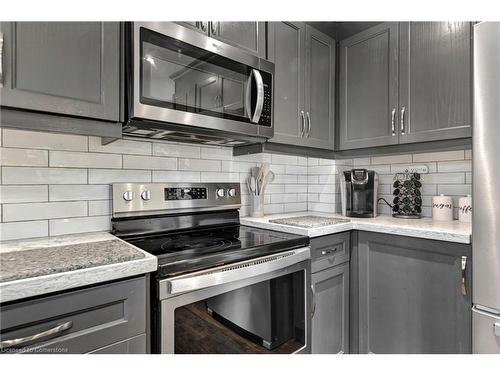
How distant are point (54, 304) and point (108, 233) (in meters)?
0.61

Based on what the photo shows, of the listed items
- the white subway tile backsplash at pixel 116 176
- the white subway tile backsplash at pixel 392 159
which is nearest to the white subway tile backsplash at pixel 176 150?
the white subway tile backsplash at pixel 116 176

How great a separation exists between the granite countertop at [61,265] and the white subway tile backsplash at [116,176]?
357 millimetres

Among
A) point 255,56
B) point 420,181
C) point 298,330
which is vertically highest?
point 255,56

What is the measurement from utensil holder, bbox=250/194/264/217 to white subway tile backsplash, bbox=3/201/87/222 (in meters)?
0.97

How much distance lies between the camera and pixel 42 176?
119cm

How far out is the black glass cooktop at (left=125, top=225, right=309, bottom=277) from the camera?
0.97 m

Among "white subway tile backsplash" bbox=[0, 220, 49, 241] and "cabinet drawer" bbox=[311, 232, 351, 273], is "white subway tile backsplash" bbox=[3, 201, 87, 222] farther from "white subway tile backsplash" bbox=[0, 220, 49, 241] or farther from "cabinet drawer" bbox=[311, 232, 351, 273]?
"cabinet drawer" bbox=[311, 232, 351, 273]

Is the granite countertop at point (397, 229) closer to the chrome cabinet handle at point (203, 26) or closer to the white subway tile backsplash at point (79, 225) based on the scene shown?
the white subway tile backsplash at point (79, 225)

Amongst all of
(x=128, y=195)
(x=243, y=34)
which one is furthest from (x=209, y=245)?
(x=243, y=34)

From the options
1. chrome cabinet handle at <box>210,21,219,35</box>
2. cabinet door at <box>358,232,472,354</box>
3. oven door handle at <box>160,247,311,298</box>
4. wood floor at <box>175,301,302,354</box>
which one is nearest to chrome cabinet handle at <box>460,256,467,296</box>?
cabinet door at <box>358,232,472,354</box>

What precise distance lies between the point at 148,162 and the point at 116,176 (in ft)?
0.57
